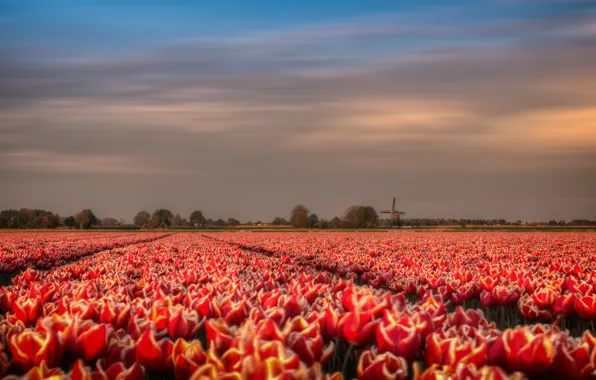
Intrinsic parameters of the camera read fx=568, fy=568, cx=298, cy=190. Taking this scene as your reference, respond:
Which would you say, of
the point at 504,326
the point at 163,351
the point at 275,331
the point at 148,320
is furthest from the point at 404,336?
the point at 504,326

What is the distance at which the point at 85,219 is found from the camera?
344 ft

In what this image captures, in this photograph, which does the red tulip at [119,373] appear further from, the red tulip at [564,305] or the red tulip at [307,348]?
the red tulip at [564,305]

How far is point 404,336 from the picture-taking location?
8.66ft

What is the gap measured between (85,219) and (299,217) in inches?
1580

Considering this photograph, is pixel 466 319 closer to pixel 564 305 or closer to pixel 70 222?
pixel 564 305

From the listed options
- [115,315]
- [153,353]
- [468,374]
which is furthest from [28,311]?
[468,374]

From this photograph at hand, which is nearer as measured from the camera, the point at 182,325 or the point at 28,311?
the point at 182,325

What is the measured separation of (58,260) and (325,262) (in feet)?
23.7

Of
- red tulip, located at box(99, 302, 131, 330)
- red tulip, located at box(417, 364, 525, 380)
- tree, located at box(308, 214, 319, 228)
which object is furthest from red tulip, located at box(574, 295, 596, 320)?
tree, located at box(308, 214, 319, 228)

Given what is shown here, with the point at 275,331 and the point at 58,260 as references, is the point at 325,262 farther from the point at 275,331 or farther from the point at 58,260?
the point at 275,331

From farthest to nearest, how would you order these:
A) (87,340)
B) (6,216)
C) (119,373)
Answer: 1. (6,216)
2. (87,340)
3. (119,373)

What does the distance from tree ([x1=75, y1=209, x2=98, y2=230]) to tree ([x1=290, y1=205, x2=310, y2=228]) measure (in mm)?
37817

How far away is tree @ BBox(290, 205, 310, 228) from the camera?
9638cm

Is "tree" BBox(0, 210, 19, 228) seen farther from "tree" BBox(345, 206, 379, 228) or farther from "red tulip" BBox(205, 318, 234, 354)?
"red tulip" BBox(205, 318, 234, 354)
